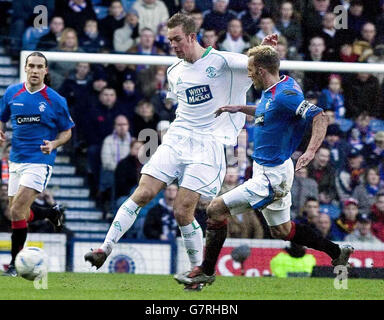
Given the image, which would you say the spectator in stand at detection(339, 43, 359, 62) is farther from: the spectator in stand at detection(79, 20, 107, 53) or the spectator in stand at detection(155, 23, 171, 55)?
the spectator in stand at detection(79, 20, 107, 53)

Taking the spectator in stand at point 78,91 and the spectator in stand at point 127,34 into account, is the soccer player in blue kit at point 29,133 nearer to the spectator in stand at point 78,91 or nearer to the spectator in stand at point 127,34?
the spectator in stand at point 78,91

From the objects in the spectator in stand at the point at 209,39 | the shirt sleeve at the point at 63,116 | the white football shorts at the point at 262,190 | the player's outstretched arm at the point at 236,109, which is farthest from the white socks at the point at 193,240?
the spectator in stand at the point at 209,39

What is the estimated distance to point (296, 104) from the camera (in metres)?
9.17

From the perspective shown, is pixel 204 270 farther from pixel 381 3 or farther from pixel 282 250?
pixel 381 3

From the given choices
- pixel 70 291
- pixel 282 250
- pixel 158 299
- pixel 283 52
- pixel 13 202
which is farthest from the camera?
pixel 283 52

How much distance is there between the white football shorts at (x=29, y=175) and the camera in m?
11.1

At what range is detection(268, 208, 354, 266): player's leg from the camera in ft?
32.2

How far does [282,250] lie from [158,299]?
492 centimetres

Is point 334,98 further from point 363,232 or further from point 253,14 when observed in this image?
point 253,14

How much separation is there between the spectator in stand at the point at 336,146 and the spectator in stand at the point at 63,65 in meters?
3.52

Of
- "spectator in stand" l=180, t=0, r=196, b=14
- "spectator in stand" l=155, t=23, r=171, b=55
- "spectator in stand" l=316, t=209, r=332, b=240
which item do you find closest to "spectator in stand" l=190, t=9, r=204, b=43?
"spectator in stand" l=180, t=0, r=196, b=14

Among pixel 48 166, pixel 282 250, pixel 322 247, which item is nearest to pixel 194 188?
pixel 322 247

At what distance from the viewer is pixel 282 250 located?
13438 millimetres

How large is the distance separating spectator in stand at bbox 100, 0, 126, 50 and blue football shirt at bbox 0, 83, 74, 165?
14.2ft
